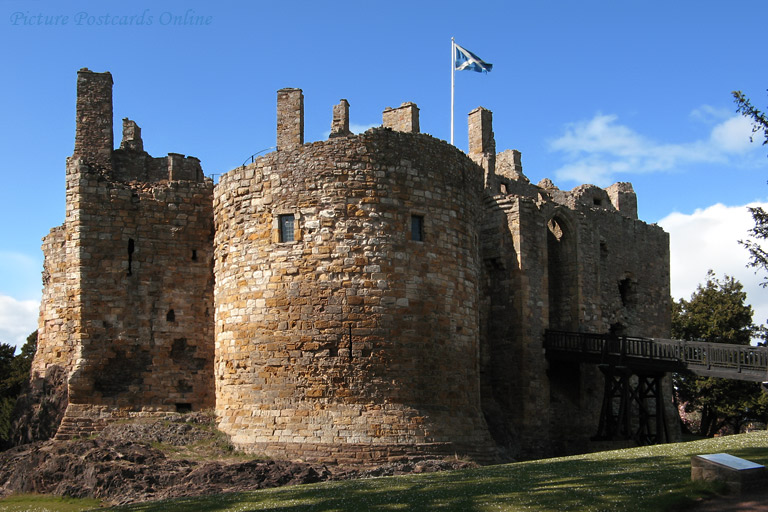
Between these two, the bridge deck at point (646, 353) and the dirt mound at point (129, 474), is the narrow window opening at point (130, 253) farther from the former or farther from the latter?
the bridge deck at point (646, 353)

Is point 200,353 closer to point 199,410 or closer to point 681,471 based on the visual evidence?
point 199,410

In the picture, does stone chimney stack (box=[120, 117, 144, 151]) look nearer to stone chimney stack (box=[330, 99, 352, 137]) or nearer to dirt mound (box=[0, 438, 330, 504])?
stone chimney stack (box=[330, 99, 352, 137])

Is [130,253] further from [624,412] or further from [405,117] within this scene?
[624,412]

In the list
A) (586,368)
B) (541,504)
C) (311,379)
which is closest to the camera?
(541,504)

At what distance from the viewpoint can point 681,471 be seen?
13.6 m

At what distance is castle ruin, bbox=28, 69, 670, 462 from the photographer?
61.8 feet

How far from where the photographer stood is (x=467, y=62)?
28844 millimetres

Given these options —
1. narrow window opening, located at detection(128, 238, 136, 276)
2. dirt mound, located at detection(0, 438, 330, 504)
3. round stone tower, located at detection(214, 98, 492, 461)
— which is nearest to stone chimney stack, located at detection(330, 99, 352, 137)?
round stone tower, located at detection(214, 98, 492, 461)

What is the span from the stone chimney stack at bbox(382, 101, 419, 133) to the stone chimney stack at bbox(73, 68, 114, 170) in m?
9.07

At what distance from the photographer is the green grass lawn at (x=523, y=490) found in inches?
465

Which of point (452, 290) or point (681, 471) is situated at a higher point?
point (452, 290)

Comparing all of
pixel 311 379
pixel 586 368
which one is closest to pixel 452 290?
pixel 311 379

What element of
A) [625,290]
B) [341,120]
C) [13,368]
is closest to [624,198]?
[625,290]

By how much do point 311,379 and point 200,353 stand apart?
4221 mm
